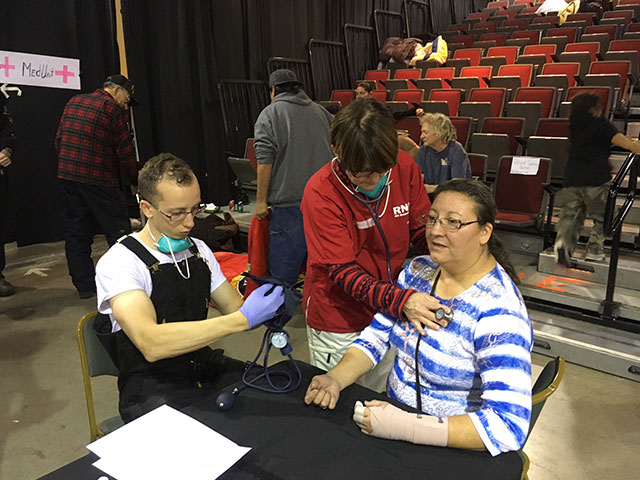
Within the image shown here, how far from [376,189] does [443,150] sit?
221 cm

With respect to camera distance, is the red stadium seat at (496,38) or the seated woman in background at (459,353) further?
the red stadium seat at (496,38)

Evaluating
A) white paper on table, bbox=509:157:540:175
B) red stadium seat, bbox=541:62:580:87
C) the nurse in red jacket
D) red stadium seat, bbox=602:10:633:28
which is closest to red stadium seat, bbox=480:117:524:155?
white paper on table, bbox=509:157:540:175

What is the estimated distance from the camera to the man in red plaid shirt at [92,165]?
3.44 meters

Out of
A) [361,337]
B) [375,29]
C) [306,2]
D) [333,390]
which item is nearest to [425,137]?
[361,337]

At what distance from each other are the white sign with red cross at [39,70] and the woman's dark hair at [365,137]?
473 centimetres

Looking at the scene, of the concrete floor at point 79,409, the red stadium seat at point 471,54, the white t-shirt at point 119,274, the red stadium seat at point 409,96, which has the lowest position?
the concrete floor at point 79,409

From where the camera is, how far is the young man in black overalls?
1.23 m

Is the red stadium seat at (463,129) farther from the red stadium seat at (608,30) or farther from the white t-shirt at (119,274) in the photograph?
the white t-shirt at (119,274)

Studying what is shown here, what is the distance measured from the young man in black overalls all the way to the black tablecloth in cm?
18

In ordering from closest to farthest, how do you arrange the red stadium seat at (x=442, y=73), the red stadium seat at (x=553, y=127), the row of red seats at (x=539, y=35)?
1. the red stadium seat at (x=553, y=127)
2. the red stadium seat at (x=442, y=73)
3. the row of red seats at (x=539, y=35)

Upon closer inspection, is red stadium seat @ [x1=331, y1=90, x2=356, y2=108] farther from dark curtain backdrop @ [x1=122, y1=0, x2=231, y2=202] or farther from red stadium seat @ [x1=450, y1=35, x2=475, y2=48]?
red stadium seat @ [x1=450, y1=35, x2=475, y2=48]

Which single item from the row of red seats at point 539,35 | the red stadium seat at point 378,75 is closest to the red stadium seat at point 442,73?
the red stadium seat at point 378,75

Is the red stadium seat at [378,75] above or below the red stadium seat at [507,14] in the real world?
below

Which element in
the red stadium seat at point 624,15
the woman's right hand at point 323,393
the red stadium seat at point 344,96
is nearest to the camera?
the woman's right hand at point 323,393
